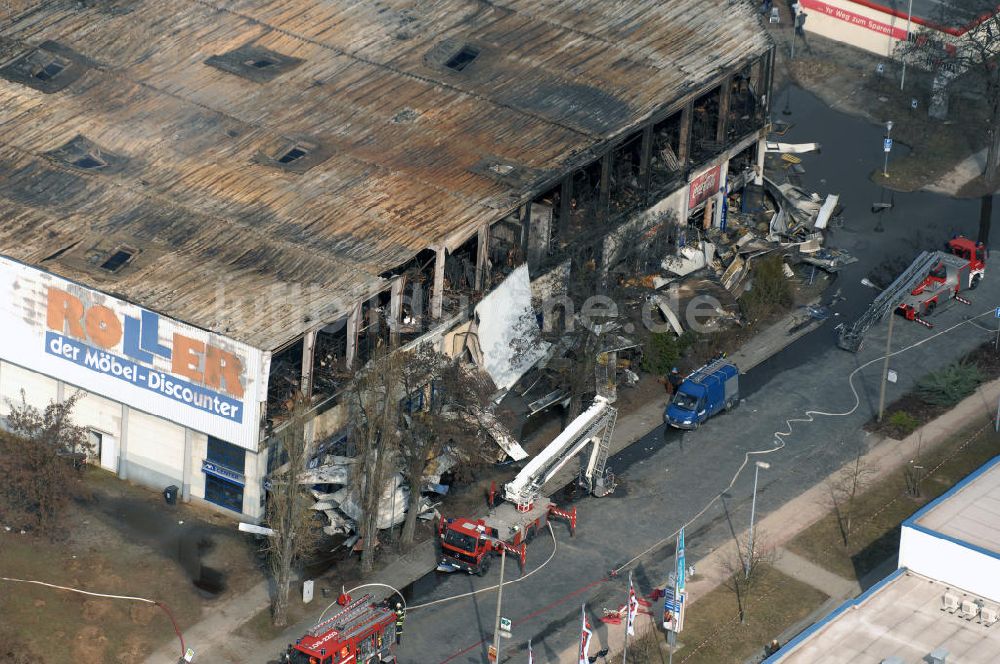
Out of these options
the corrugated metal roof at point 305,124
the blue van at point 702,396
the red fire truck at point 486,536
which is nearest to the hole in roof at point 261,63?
the corrugated metal roof at point 305,124

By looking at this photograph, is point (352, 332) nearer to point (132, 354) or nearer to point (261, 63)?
point (132, 354)

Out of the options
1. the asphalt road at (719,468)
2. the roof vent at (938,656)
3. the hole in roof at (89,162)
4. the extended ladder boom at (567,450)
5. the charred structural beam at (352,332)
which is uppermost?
the hole in roof at (89,162)

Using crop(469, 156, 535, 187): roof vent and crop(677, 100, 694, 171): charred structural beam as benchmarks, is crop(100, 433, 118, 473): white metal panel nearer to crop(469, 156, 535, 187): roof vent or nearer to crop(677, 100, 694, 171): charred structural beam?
crop(469, 156, 535, 187): roof vent

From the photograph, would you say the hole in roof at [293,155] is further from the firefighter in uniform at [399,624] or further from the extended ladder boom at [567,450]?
the firefighter in uniform at [399,624]

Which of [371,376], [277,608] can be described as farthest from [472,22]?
[277,608]

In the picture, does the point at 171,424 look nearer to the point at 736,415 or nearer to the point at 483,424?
the point at 483,424
